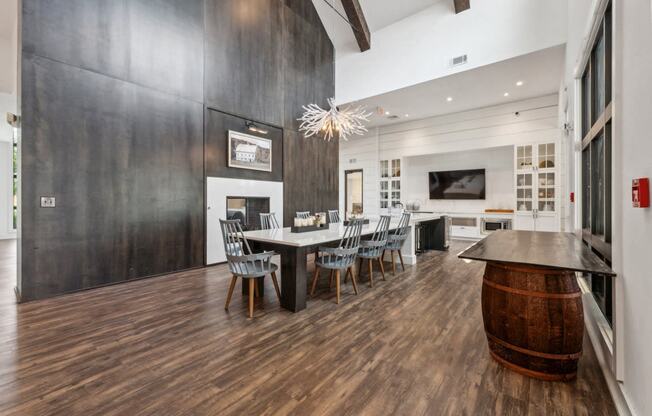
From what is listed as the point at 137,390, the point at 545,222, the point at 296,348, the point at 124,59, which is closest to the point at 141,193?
the point at 124,59

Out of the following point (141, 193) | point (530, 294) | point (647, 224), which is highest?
point (141, 193)

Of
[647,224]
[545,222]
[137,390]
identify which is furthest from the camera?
[545,222]

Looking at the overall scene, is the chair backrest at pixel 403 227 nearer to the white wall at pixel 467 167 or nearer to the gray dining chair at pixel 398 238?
the gray dining chair at pixel 398 238

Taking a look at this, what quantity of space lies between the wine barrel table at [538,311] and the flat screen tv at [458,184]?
21.9 ft

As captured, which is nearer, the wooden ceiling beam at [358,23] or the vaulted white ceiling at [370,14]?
the vaulted white ceiling at [370,14]

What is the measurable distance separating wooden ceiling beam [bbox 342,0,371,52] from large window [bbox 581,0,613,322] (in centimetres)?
473

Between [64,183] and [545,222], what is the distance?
29.4 feet

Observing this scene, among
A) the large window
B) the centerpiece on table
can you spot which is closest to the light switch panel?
the centerpiece on table

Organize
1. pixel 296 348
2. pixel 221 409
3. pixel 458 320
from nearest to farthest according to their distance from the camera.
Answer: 1. pixel 221 409
2. pixel 296 348
3. pixel 458 320

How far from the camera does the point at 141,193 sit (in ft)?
13.2

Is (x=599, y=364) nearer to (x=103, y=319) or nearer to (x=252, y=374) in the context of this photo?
(x=252, y=374)

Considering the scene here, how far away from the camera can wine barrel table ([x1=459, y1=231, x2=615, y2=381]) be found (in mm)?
A: 1710

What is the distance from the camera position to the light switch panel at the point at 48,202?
324cm

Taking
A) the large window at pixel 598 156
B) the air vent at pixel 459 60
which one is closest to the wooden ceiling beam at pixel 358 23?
the air vent at pixel 459 60
